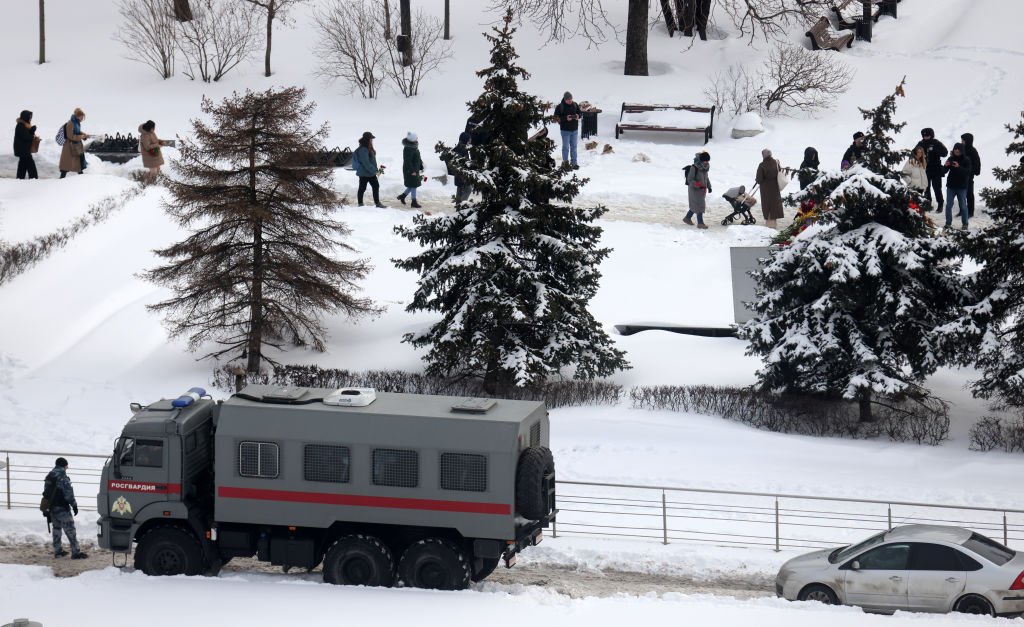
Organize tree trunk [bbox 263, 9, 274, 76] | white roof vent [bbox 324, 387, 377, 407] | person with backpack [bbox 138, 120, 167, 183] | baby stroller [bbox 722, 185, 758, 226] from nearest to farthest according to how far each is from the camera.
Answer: white roof vent [bbox 324, 387, 377, 407] → baby stroller [bbox 722, 185, 758, 226] → person with backpack [bbox 138, 120, 167, 183] → tree trunk [bbox 263, 9, 274, 76]

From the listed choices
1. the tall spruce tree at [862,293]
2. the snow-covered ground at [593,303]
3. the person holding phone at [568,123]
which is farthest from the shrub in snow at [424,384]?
the person holding phone at [568,123]

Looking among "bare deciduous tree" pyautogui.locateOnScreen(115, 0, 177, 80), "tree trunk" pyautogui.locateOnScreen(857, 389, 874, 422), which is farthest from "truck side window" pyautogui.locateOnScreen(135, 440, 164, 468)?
"bare deciduous tree" pyautogui.locateOnScreen(115, 0, 177, 80)

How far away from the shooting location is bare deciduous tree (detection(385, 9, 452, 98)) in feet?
136

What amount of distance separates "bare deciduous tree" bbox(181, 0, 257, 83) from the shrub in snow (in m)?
22.1

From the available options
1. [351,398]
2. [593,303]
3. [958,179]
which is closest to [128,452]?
[351,398]

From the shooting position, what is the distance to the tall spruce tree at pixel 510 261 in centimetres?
2197

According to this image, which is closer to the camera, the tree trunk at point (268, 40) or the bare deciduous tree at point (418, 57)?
the bare deciduous tree at point (418, 57)

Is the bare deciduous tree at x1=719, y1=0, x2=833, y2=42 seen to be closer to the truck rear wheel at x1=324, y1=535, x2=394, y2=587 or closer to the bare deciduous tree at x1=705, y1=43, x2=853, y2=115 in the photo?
the bare deciduous tree at x1=705, y1=43, x2=853, y2=115

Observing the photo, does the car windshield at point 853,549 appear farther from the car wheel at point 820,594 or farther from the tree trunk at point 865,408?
the tree trunk at point 865,408

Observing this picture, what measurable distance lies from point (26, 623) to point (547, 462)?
6072 mm

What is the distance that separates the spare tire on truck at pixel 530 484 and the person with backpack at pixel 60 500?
600 centimetres

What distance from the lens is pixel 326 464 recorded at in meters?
15.4

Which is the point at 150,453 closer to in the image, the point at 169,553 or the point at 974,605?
the point at 169,553

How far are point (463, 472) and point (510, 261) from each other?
7.55 meters
